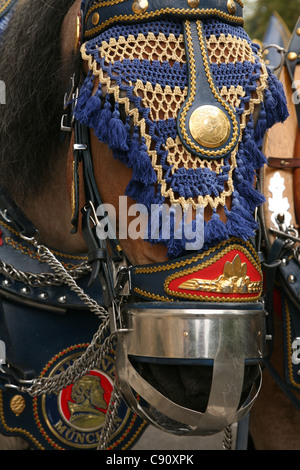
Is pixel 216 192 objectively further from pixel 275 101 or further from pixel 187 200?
pixel 275 101

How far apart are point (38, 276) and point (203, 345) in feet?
2.03

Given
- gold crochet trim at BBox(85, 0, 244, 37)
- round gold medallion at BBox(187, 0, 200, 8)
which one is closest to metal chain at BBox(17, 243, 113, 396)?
gold crochet trim at BBox(85, 0, 244, 37)

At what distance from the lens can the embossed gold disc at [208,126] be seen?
1273 mm

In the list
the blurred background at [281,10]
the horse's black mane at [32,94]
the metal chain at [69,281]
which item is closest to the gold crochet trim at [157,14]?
the horse's black mane at [32,94]

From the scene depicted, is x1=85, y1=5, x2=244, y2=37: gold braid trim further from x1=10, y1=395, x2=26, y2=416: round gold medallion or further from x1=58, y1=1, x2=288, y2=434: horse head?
x1=10, y1=395, x2=26, y2=416: round gold medallion

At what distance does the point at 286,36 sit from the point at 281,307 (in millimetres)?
986

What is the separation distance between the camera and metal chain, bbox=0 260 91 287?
1.72 m

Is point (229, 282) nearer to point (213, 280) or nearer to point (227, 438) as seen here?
point (213, 280)

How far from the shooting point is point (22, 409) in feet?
5.96

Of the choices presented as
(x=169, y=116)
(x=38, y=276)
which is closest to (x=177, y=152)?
(x=169, y=116)

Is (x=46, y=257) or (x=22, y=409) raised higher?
(x=46, y=257)

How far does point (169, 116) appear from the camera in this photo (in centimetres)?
129

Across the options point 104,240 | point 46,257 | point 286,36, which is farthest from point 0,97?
point 286,36

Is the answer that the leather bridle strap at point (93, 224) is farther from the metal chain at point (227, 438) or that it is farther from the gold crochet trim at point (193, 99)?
the metal chain at point (227, 438)
